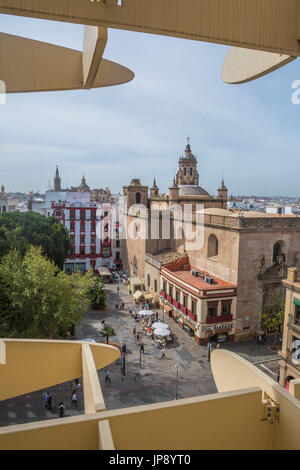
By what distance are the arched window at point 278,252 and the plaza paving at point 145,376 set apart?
22.6ft

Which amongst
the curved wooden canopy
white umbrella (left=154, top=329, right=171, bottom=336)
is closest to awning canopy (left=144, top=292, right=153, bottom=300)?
white umbrella (left=154, top=329, right=171, bottom=336)

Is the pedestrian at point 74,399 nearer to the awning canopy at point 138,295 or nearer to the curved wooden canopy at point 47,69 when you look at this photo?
the curved wooden canopy at point 47,69

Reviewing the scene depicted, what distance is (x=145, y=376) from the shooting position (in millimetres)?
21750

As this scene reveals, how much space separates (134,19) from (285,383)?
72.4ft

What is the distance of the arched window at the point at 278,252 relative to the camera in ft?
93.4

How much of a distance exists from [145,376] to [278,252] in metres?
15.7

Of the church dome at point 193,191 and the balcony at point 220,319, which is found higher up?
the church dome at point 193,191

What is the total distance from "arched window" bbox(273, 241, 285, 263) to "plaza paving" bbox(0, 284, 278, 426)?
6.88m

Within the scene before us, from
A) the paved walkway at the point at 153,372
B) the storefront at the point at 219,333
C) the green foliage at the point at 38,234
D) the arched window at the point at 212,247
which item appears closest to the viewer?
the paved walkway at the point at 153,372

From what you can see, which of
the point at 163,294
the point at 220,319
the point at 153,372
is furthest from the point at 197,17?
the point at 163,294

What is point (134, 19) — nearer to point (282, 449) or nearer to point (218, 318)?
point (282, 449)

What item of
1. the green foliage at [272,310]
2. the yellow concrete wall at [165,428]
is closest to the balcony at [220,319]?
the green foliage at [272,310]

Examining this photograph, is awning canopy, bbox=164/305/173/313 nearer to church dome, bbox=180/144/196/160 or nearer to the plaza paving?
the plaza paving

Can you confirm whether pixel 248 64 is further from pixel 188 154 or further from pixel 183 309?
pixel 188 154
